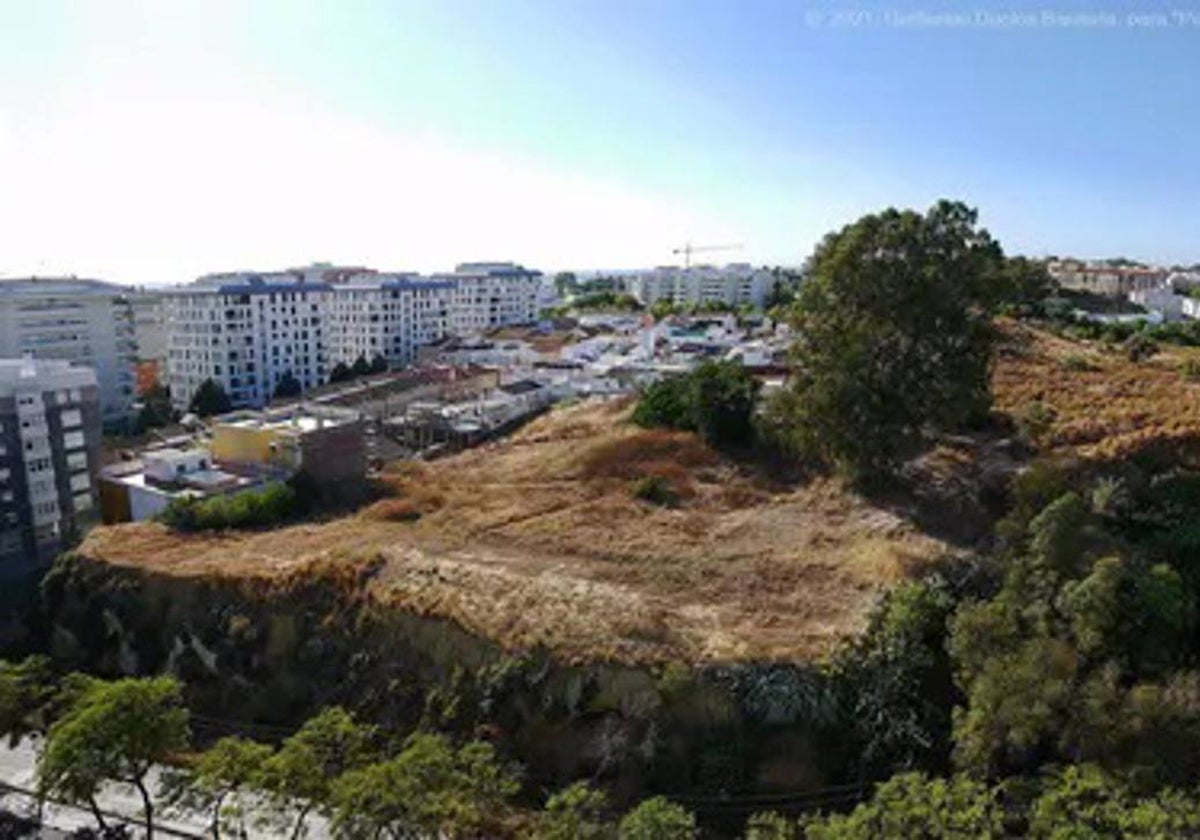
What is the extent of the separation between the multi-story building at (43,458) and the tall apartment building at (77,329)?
26.3 metres

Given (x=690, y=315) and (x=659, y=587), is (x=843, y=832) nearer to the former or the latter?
(x=659, y=587)

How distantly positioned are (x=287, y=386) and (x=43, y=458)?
34231 mm

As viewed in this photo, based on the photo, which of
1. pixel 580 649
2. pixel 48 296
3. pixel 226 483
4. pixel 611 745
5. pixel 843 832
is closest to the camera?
pixel 843 832

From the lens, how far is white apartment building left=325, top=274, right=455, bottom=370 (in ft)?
228

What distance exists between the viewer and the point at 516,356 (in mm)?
57688

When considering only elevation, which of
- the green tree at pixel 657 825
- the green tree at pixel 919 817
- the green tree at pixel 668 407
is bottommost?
the green tree at pixel 657 825

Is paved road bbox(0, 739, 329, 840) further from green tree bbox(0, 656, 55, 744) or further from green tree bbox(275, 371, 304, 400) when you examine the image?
green tree bbox(275, 371, 304, 400)

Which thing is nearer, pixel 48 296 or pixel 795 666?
pixel 795 666

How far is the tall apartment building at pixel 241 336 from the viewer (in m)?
59.1

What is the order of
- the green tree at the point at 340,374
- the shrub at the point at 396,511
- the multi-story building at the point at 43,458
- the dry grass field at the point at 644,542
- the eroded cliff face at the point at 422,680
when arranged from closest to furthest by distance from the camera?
the eroded cliff face at the point at 422,680 → the dry grass field at the point at 644,542 → the shrub at the point at 396,511 → the multi-story building at the point at 43,458 → the green tree at the point at 340,374

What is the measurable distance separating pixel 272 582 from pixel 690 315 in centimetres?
5745

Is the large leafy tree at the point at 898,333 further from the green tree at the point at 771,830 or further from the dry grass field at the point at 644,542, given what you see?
the green tree at the point at 771,830

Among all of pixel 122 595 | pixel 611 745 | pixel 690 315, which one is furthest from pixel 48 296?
pixel 611 745

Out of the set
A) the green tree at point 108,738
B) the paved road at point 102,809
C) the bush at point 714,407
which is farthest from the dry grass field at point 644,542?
the green tree at point 108,738
